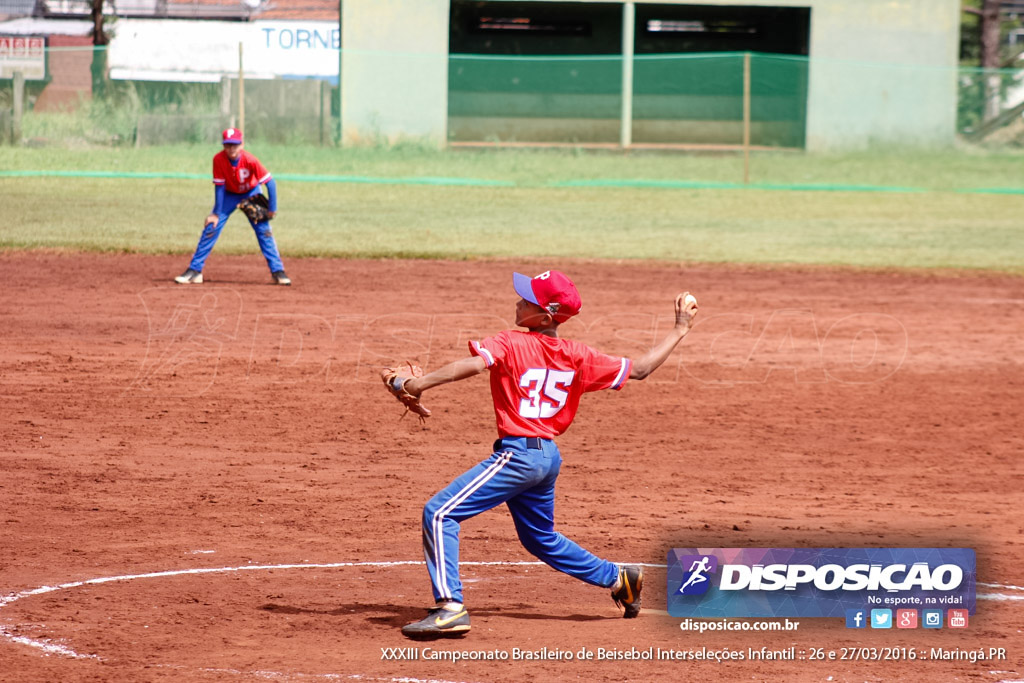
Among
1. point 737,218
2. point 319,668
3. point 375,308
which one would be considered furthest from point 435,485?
point 737,218

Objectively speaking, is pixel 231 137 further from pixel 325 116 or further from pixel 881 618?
pixel 325 116

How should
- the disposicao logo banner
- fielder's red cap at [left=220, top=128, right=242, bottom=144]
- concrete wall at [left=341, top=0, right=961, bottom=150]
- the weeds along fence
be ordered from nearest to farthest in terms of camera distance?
1. the disposicao logo banner
2. fielder's red cap at [left=220, top=128, right=242, bottom=144]
3. the weeds along fence
4. concrete wall at [left=341, top=0, right=961, bottom=150]

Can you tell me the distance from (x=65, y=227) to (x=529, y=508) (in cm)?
1726

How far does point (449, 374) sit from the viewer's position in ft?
19.8

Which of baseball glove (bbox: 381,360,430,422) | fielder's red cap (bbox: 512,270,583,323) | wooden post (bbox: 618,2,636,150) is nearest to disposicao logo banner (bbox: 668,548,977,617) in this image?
fielder's red cap (bbox: 512,270,583,323)

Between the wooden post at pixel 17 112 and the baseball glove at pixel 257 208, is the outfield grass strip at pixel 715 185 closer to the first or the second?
the wooden post at pixel 17 112

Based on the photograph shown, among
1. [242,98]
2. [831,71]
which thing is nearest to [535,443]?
[242,98]

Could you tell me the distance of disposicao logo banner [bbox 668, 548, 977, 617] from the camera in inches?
245

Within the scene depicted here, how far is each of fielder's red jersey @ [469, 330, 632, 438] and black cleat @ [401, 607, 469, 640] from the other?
88 centimetres

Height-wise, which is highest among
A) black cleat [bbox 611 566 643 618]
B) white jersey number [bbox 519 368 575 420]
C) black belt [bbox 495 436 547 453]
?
white jersey number [bbox 519 368 575 420]

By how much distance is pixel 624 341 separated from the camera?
14312 mm

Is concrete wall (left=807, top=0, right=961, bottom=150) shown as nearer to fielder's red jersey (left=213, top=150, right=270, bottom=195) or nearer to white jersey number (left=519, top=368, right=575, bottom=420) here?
fielder's red jersey (left=213, top=150, right=270, bottom=195)

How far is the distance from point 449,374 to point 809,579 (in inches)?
80.0

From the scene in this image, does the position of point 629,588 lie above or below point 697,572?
below
